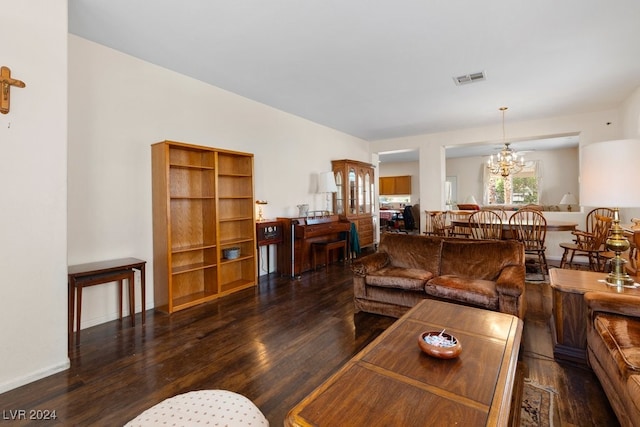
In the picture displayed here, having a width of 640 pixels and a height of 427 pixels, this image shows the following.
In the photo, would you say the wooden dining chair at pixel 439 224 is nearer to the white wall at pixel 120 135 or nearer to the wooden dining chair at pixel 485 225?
the wooden dining chair at pixel 485 225

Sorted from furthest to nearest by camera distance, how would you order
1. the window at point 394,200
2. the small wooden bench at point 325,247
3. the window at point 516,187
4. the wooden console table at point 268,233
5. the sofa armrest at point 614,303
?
the window at point 394,200 → the window at point 516,187 → the small wooden bench at point 325,247 → the wooden console table at point 268,233 → the sofa armrest at point 614,303

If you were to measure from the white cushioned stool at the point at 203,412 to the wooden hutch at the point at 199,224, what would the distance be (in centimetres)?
219

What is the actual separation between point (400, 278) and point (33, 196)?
2.88m

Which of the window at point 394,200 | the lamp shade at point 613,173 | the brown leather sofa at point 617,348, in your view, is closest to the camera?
the brown leather sofa at point 617,348

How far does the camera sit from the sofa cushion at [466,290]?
2467mm

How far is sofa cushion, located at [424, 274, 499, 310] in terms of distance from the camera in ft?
8.09

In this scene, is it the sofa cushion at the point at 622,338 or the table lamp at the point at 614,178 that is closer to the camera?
the sofa cushion at the point at 622,338

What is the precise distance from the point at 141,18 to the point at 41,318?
2.40 metres

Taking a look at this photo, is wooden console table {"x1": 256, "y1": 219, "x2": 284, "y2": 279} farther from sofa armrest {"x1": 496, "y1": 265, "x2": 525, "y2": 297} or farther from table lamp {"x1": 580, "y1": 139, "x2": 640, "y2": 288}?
table lamp {"x1": 580, "y1": 139, "x2": 640, "y2": 288}

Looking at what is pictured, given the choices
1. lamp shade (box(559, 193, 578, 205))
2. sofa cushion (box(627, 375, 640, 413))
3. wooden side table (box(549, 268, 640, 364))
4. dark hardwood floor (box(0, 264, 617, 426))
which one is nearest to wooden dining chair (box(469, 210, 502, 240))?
dark hardwood floor (box(0, 264, 617, 426))

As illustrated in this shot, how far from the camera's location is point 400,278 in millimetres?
2822

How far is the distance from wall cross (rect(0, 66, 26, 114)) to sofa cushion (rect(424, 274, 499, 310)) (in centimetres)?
332

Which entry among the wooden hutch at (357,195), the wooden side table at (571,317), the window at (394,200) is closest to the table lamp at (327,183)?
the wooden hutch at (357,195)

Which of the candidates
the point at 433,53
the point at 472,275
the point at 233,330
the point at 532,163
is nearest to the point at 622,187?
the point at 472,275
